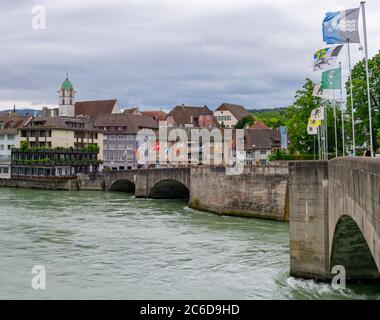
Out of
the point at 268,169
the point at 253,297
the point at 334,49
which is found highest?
the point at 334,49

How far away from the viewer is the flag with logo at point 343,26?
715 inches

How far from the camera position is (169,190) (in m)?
67.8

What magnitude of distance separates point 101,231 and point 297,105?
2977 cm

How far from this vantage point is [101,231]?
37406 mm

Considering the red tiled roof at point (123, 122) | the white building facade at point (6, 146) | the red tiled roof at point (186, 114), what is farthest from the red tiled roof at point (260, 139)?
the white building facade at point (6, 146)

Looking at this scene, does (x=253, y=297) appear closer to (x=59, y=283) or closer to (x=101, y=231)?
(x=59, y=283)

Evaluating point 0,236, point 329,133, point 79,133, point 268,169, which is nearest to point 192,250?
point 0,236

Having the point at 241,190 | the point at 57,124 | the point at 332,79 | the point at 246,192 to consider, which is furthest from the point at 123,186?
the point at 332,79

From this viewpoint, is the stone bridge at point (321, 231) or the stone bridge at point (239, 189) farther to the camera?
the stone bridge at point (239, 189)

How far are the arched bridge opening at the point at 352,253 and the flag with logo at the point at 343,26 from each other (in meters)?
5.76

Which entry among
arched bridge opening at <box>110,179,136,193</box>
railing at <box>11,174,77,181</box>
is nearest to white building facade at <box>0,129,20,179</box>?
railing at <box>11,174,77,181</box>

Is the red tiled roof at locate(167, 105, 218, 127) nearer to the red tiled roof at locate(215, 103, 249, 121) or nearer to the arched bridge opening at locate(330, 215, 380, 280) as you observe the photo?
the red tiled roof at locate(215, 103, 249, 121)

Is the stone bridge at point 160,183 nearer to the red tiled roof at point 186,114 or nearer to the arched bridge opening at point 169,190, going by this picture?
the arched bridge opening at point 169,190

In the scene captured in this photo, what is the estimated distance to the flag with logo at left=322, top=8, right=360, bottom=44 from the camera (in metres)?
18.2
